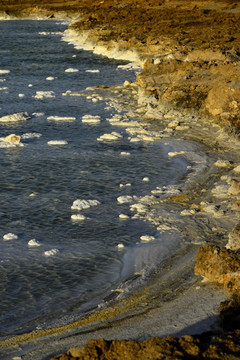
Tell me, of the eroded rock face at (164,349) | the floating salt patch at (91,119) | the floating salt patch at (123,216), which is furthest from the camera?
the floating salt patch at (91,119)

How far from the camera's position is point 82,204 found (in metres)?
16.2

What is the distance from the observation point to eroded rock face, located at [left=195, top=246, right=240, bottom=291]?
10.6 meters

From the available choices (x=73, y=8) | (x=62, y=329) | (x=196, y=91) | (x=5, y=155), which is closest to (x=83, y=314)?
(x=62, y=329)

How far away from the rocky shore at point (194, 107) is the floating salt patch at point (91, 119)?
1927 millimetres

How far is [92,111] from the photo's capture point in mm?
27828

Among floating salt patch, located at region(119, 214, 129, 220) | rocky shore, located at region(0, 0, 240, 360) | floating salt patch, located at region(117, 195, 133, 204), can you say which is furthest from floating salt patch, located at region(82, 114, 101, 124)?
floating salt patch, located at region(119, 214, 129, 220)

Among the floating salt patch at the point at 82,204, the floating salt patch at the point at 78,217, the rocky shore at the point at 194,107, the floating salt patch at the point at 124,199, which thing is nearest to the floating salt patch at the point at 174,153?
the rocky shore at the point at 194,107

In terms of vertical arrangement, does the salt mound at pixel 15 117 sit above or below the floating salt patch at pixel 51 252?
below

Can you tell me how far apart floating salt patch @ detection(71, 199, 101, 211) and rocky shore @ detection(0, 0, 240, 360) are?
121 centimetres

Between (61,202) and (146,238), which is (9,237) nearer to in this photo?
(61,202)

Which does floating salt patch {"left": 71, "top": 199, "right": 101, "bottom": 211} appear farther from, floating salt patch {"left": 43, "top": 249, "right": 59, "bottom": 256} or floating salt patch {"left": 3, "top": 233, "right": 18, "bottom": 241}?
floating salt patch {"left": 43, "top": 249, "right": 59, "bottom": 256}

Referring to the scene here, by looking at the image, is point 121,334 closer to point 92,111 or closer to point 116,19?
point 92,111

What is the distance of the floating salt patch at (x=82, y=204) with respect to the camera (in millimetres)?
16094

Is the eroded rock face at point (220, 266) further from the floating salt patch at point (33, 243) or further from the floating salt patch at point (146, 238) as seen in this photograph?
the floating salt patch at point (33, 243)
